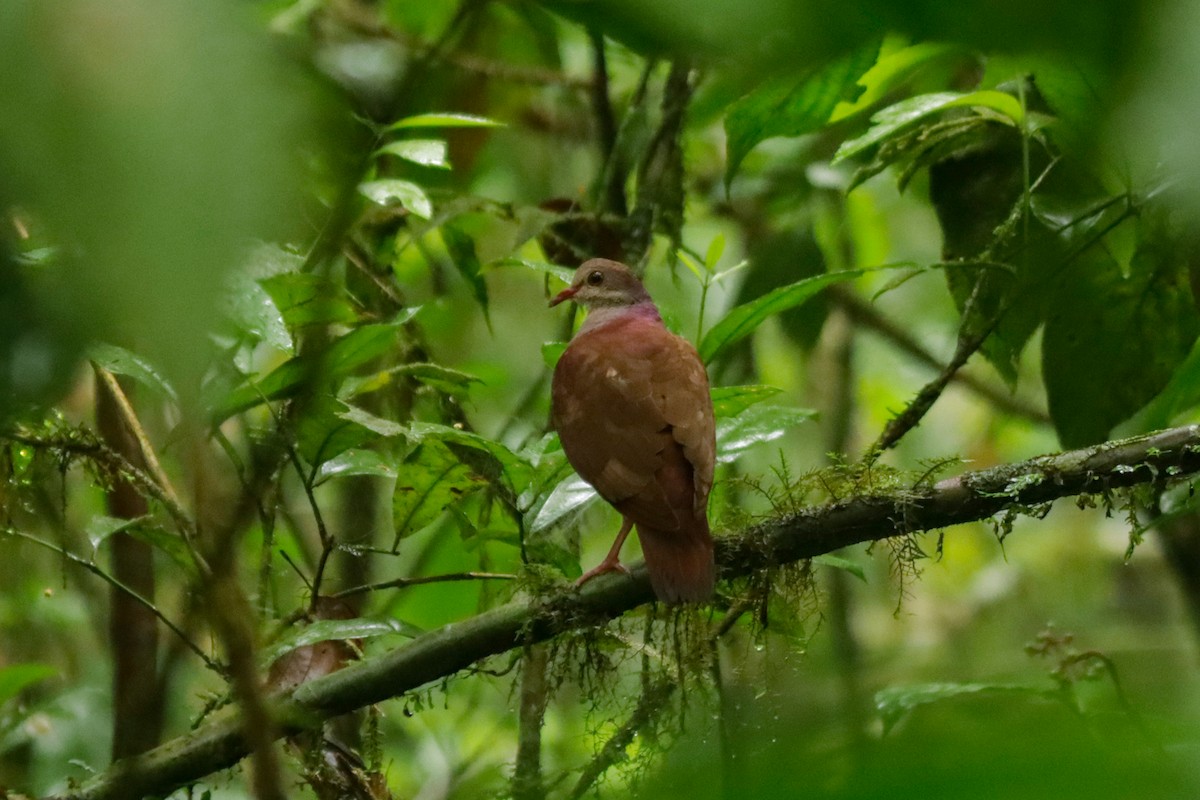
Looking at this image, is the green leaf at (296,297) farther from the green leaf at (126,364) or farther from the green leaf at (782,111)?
the green leaf at (782,111)

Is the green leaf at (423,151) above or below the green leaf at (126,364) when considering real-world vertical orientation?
above

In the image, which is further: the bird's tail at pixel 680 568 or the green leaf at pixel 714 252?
the green leaf at pixel 714 252

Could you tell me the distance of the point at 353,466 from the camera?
2637 millimetres

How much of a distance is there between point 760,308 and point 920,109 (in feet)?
1.95

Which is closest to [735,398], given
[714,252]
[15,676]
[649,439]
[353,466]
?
[649,439]

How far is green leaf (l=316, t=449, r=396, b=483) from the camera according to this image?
2.62 metres

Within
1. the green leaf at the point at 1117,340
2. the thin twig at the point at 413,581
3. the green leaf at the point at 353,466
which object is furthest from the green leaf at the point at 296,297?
the green leaf at the point at 1117,340

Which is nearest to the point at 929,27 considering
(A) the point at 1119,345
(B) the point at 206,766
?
(B) the point at 206,766

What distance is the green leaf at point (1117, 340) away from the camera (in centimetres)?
293

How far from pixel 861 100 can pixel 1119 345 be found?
97 centimetres

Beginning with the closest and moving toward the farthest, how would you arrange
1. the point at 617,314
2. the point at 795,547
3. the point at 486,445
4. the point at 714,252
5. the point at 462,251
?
1. the point at 795,547
2. the point at 486,445
3. the point at 714,252
4. the point at 462,251
5. the point at 617,314

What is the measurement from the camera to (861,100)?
332 centimetres

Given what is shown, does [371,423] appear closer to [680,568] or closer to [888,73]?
[680,568]

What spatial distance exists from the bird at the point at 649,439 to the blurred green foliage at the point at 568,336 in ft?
0.34
